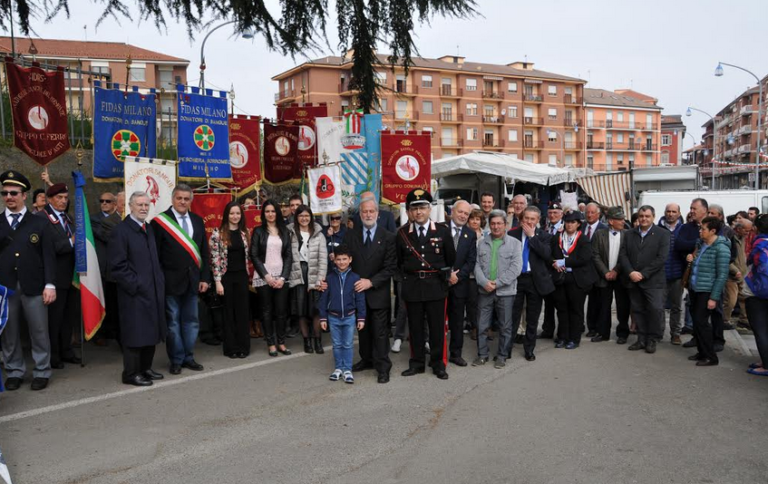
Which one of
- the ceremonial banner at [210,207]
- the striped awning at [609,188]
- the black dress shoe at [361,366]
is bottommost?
the black dress shoe at [361,366]

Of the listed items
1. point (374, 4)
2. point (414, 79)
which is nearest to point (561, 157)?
point (414, 79)

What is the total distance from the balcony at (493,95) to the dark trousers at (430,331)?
70.0 m

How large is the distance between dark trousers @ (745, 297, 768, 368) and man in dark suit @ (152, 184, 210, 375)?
594 centimetres

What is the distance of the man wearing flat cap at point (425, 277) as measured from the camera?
671 centimetres

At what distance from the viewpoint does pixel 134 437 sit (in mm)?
4863

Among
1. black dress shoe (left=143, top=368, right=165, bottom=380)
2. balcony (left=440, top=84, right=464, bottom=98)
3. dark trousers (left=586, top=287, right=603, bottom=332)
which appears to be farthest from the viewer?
balcony (left=440, top=84, right=464, bottom=98)

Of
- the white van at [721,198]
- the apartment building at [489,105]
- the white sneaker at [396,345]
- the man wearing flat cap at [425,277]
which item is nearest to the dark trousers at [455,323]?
the man wearing flat cap at [425,277]

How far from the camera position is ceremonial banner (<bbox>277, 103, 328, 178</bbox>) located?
35.6 ft

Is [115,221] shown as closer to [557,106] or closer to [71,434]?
[71,434]

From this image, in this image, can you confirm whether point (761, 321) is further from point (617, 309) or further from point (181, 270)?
point (181, 270)

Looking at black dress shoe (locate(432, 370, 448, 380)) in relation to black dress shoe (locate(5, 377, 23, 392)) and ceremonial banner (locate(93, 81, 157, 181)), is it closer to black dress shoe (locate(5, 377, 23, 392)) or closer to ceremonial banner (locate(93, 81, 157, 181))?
black dress shoe (locate(5, 377, 23, 392))

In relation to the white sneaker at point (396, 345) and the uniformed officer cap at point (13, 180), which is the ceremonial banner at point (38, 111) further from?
the white sneaker at point (396, 345)

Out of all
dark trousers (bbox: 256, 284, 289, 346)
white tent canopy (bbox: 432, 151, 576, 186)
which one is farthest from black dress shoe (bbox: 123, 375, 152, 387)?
white tent canopy (bbox: 432, 151, 576, 186)

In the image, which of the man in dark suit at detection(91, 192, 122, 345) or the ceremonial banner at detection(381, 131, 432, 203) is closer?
the man in dark suit at detection(91, 192, 122, 345)
